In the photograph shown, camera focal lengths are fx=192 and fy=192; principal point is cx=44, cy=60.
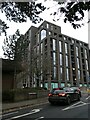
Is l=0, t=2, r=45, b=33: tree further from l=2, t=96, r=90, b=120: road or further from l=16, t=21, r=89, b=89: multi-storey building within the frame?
l=16, t=21, r=89, b=89: multi-storey building

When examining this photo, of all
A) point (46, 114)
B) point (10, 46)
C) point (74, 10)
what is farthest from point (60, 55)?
point (74, 10)

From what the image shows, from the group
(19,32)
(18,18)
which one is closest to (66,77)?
(19,32)

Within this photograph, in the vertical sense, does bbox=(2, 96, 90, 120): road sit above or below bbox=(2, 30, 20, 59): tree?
below

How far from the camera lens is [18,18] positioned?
32.1 ft

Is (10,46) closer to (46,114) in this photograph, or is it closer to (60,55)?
(46,114)

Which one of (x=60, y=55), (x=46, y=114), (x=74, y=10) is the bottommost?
(x=46, y=114)

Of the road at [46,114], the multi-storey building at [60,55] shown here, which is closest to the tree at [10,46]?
the road at [46,114]

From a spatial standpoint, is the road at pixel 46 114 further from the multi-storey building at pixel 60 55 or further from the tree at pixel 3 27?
the multi-storey building at pixel 60 55

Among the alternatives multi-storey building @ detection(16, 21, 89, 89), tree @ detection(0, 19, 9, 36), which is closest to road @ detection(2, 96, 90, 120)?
tree @ detection(0, 19, 9, 36)

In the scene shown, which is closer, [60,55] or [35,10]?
[35,10]

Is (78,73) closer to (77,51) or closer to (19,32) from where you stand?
(77,51)

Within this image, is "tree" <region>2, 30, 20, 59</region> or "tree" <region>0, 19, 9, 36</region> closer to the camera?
"tree" <region>0, 19, 9, 36</region>

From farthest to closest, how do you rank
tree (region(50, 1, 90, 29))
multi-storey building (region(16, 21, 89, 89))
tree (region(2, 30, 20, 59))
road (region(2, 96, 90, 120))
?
multi-storey building (region(16, 21, 89, 89))
tree (region(2, 30, 20, 59))
road (region(2, 96, 90, 120))
tree (region(50, 1, 90, 29))

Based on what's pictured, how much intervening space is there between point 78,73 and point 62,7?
80.0 meters
